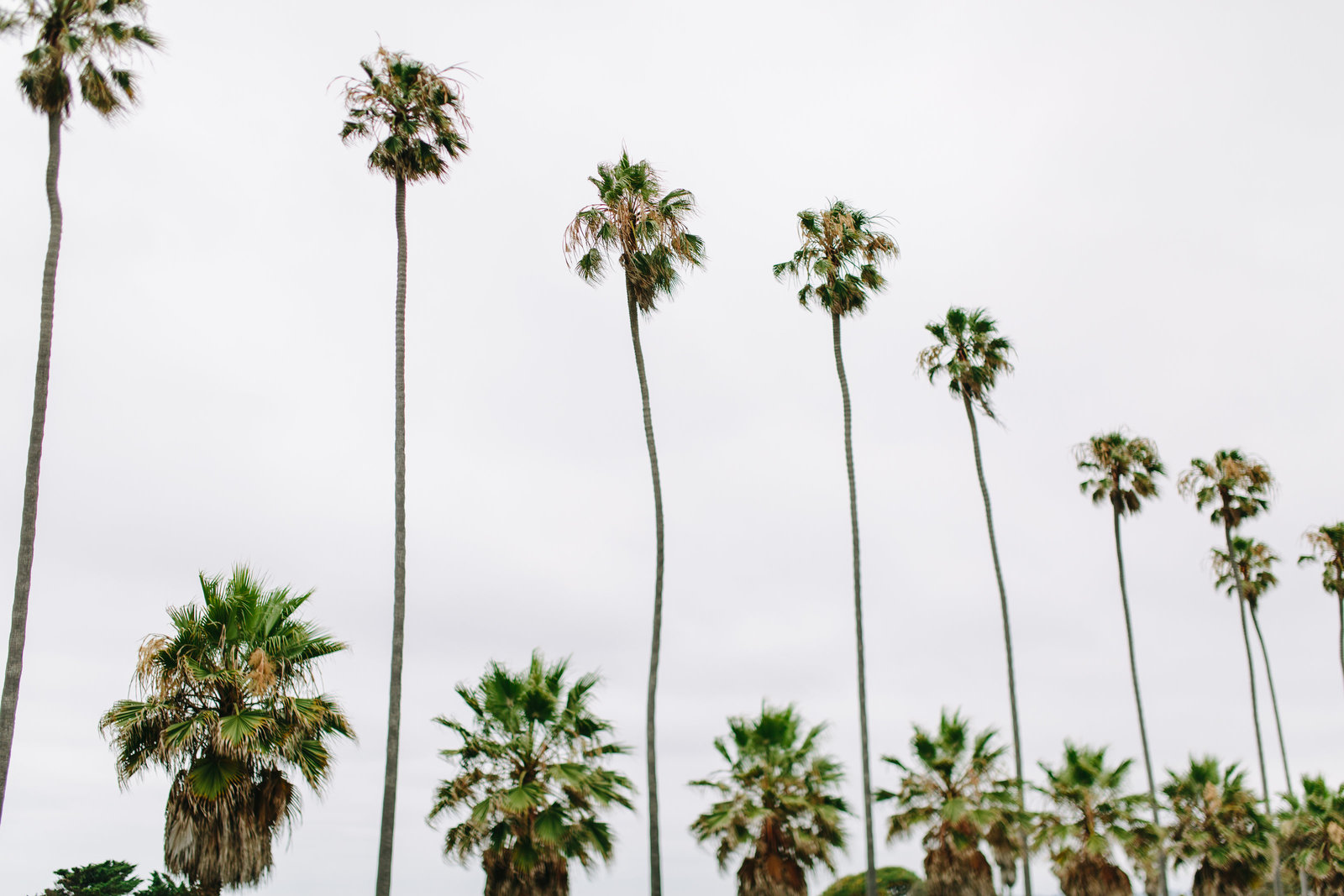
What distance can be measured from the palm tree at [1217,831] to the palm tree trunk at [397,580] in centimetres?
2420

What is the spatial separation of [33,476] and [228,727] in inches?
231

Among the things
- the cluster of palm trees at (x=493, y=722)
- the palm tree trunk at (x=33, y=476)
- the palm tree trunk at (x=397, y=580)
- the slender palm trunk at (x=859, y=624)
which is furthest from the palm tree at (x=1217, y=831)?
the palm tree trunk at (x=33, y=476)

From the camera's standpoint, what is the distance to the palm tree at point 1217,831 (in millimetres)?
31234

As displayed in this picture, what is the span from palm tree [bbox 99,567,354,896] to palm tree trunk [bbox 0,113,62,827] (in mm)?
2091

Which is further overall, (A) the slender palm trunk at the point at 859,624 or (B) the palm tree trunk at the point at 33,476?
(A) the slender palm trunk at the point at 859,624

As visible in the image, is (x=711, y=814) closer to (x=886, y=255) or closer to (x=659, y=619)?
(x=659, y=619)

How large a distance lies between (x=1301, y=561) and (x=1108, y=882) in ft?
95.9

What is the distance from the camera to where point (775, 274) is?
114ft

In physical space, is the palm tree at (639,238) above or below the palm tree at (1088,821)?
above

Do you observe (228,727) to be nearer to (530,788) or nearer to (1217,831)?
(530,788)

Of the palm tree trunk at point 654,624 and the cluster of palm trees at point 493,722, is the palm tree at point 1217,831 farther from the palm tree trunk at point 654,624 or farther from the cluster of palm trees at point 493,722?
the palm tree trunk at point 654,624

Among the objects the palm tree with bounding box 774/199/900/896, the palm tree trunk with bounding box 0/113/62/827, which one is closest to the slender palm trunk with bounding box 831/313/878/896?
the palm tree with bounding box 774/199/900/896

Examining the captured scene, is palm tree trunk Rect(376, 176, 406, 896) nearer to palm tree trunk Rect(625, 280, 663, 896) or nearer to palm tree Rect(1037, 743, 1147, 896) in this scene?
palm tree trunk Rect(625, 280, 663, 896)

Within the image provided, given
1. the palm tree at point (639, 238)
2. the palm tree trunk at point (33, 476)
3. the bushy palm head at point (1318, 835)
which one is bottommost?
the bushy palm head at point (1318, 835)
